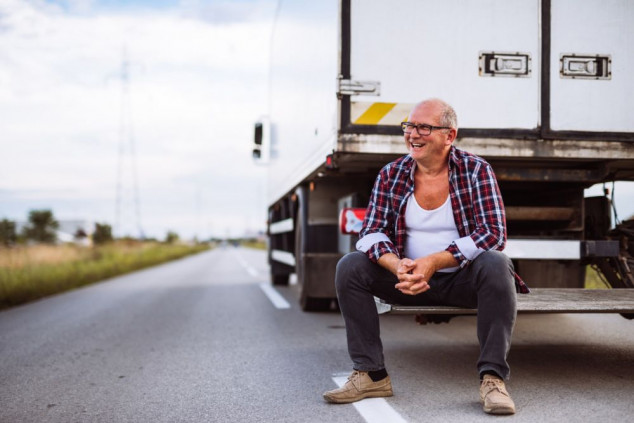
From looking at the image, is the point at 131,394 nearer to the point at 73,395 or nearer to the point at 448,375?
the point at 73,395

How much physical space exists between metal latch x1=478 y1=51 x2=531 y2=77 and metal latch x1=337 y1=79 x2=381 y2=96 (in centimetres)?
81

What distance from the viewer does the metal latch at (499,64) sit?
5.44m

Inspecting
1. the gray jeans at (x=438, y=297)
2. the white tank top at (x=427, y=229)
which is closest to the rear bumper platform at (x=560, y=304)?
the gray jeans at (x=438, y=297)

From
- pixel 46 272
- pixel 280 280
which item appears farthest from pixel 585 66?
pixel 46 272

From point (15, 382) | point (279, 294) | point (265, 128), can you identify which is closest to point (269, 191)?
point (265, 128)

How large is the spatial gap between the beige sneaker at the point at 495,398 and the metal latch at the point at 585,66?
9.16 feet

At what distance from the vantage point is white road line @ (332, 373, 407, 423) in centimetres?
348

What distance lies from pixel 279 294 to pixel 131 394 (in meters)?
7.46

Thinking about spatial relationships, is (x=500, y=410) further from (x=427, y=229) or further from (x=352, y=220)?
(x=352, y=220)

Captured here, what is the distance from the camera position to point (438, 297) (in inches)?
156

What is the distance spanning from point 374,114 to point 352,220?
1602 millimetres

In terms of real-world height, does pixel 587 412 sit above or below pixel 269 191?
below

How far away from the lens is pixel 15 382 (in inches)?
183

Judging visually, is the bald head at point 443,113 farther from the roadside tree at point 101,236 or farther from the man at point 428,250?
the roadside tree at point 101,236
